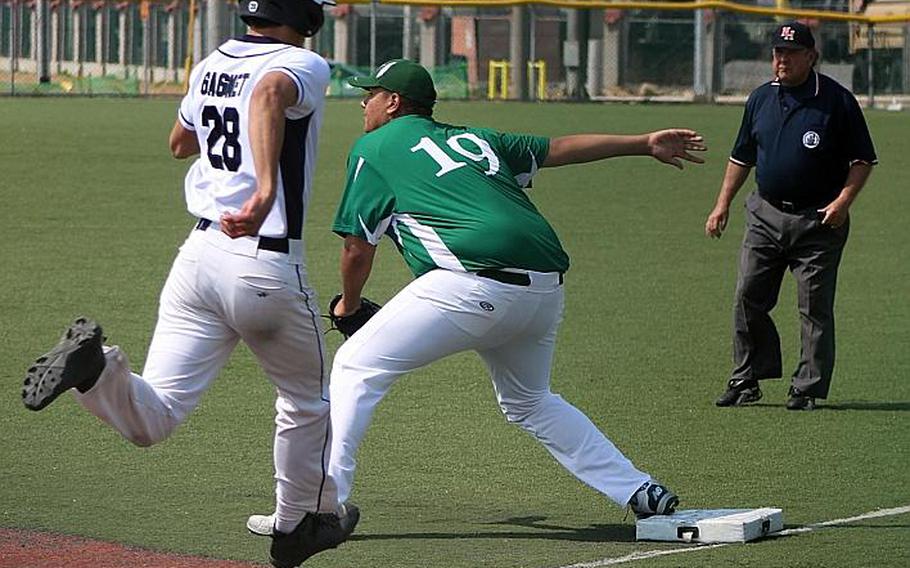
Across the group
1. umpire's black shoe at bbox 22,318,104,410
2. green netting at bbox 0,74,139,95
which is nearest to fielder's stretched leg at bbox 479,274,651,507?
umpire's black shoe at bbox 22,318,104,410

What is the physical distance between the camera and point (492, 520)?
675 centimetres

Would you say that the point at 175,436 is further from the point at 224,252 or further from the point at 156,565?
the point at 224,252

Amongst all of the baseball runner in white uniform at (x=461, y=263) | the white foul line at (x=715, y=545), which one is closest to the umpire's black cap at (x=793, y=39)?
the baseball runner in white uniform at (x=461, y=263)

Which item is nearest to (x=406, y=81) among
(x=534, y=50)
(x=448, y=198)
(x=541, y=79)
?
(x=448, y=198)

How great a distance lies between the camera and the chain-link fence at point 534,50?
3356 centimetres

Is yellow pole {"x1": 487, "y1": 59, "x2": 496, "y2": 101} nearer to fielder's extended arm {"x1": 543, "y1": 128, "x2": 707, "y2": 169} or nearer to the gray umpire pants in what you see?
the gray umpire pants

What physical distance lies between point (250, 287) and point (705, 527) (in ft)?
6.80

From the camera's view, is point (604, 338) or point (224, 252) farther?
point (604, 338)

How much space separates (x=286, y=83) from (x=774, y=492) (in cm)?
317

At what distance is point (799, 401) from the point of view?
933cm

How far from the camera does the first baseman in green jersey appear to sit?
623cm

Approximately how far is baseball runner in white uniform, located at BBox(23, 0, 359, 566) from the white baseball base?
1.29m

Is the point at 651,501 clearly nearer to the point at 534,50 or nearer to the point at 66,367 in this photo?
the point at 66,367

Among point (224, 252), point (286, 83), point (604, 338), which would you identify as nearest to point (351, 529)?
point (224, 252)
